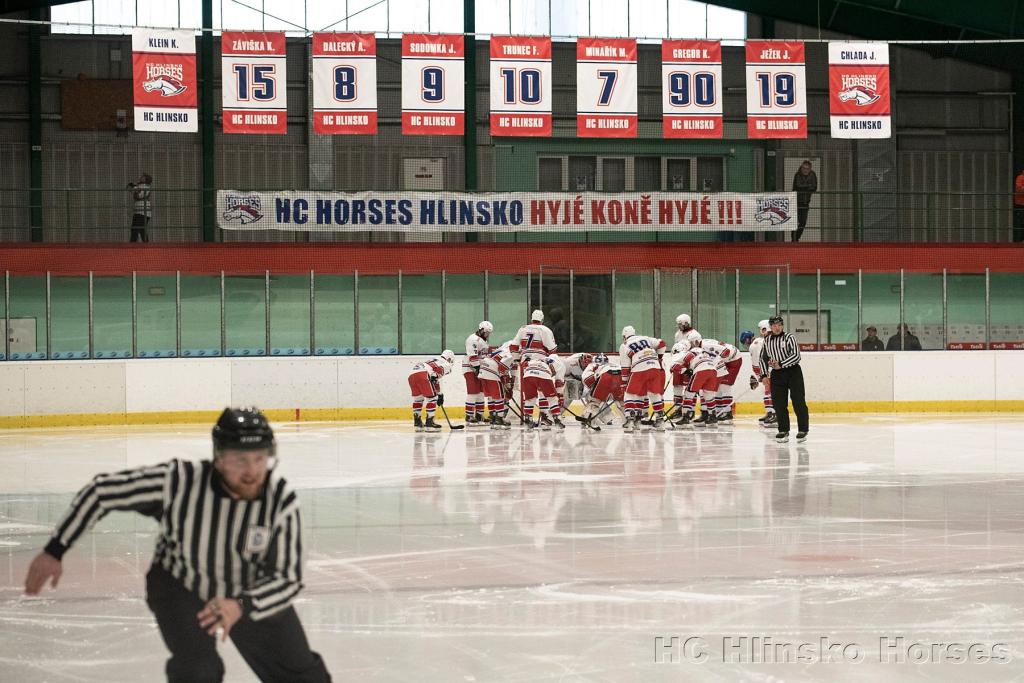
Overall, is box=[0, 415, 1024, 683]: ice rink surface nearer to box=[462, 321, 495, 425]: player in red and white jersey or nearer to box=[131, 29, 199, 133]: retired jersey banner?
box=[462, 321, 495, 425]: player in red and white jersey

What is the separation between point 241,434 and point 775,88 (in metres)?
16.3

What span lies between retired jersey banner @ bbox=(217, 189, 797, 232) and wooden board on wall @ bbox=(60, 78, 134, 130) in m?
6.65

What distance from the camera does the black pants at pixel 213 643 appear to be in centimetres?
341

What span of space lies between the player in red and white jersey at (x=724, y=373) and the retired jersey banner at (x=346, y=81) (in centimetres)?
601

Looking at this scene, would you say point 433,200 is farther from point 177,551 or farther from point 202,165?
point 177,551


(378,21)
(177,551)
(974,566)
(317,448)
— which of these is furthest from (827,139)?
(177,551)

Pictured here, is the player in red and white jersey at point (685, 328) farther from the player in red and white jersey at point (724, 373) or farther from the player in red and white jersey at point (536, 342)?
the player in red and white jersey at point (536, 342)

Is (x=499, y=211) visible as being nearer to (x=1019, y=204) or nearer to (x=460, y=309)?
(x=460, y=309)

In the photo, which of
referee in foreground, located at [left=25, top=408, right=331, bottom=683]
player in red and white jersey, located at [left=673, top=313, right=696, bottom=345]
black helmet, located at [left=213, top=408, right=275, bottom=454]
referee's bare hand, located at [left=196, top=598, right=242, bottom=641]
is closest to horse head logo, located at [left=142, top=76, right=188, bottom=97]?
player in red and white jersey, located at [left=673, top=313, right=696, bottom=345]

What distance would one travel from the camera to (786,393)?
15.6 meters

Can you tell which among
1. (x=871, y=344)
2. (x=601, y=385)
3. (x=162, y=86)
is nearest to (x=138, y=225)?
(x=162, y=86)

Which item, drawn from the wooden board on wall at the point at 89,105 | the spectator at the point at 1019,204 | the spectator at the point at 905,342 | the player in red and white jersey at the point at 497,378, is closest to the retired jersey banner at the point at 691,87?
the player in red and white jersey at the point at 497,378

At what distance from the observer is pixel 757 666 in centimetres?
498

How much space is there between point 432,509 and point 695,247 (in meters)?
14.1
